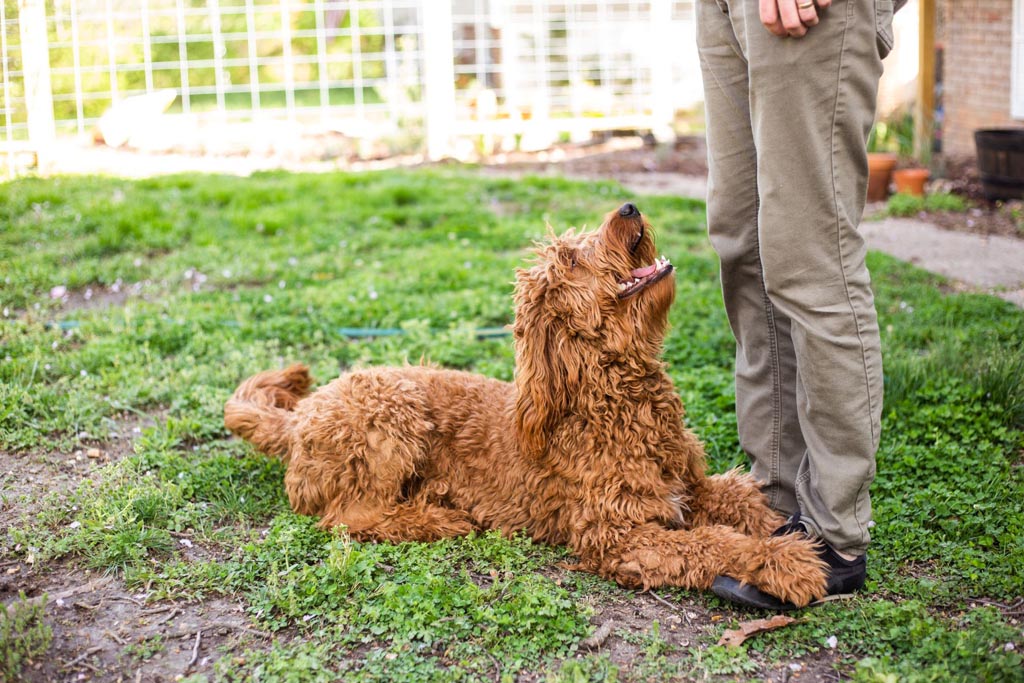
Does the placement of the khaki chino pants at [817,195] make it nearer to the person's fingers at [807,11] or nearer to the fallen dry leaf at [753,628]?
the person's fingers at [807,11]

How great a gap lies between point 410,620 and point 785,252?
5.68 feet

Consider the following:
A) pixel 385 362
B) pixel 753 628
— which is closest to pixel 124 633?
pixel 753 628

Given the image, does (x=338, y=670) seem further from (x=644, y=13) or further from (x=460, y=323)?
(x=644, y=13)

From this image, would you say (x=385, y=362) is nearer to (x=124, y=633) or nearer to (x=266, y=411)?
(x=266, y=411)

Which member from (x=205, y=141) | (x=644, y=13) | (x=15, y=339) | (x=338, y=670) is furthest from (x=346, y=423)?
(x=644, y=13)

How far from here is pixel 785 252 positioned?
311 cm

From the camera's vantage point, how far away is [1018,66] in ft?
32.3

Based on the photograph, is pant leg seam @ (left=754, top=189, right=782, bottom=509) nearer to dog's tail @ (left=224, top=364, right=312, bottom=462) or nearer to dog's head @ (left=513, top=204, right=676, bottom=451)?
dog's head @ (left=513, top=204, right=676, bottom=451)

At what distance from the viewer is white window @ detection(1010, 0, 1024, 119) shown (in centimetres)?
975

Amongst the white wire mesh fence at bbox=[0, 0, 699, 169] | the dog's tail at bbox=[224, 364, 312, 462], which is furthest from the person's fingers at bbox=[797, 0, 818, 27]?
the white wire mesh fence at bbox=[0, 0, 699, 169]

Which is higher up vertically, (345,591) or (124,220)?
(124,220)

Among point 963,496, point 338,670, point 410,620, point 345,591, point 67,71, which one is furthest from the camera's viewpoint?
point 67,71

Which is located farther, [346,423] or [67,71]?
[67,71]

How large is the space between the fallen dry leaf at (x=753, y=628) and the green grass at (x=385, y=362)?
0.11 feet
